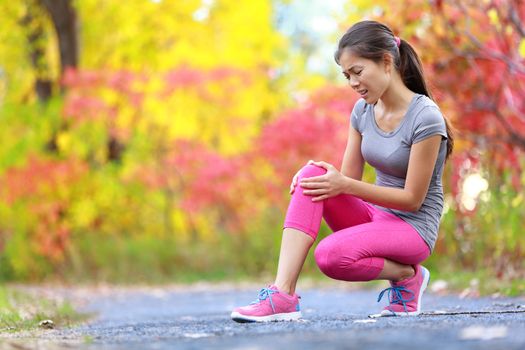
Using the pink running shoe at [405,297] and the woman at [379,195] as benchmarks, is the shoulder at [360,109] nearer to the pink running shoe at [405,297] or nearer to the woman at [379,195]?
the woman at [379,195]

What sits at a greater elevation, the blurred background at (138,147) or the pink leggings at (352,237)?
the blurred background at (138,147)

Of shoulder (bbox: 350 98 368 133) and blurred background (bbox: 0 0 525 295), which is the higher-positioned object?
blurred background (bbox: 0 0 525 295)

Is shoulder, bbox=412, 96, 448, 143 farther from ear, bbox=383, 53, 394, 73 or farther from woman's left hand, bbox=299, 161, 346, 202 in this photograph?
woman's left hand, bbox=299, 161, 346, 202

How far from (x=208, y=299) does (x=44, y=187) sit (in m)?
4.99

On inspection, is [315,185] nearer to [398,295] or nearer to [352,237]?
[352,237]

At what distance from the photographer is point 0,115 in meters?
13.4

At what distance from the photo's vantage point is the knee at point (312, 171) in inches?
137

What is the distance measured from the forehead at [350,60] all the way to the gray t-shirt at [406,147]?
275mm

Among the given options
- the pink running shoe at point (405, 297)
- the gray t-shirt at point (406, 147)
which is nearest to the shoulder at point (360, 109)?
the gray t-shirt at point (406, 147)

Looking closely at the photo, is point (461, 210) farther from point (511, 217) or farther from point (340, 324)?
point (340, 324)

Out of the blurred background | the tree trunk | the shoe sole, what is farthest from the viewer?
the tree trunk

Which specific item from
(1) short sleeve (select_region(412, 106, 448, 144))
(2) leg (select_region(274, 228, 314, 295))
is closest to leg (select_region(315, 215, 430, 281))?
(2) leg (select_region(274, 228, 314, 295))

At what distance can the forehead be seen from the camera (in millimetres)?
3492

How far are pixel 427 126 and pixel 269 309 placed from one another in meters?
0.95
